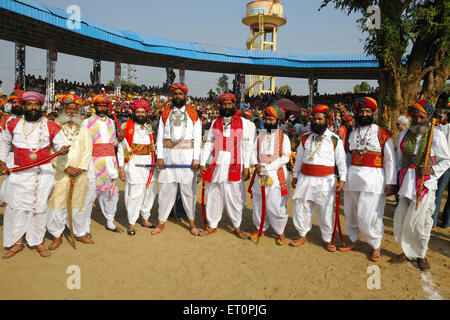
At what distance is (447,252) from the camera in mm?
4219

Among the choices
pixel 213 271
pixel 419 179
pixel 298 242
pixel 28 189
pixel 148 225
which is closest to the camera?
pixel 213 271

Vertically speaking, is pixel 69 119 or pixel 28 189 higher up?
pixel 69 119

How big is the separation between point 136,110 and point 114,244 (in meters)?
1.95

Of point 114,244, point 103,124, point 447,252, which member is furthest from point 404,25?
point 114,244

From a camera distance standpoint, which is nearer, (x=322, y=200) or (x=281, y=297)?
(x=281, y=297)

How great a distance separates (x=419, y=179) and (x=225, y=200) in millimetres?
2471

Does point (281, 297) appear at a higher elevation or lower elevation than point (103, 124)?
lower

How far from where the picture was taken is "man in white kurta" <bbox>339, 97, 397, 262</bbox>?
3.86 metres

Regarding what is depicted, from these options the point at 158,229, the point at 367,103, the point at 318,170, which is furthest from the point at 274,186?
the point at 158,229

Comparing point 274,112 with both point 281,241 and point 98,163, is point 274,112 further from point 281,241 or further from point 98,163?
point 98,163

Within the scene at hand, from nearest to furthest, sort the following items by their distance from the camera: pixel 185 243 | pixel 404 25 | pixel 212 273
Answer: pixel 212 273 < pixel 185 243 < pixel 404 25

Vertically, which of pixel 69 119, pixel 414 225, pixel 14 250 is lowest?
pixel 14 250

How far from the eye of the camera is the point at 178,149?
181 inches
